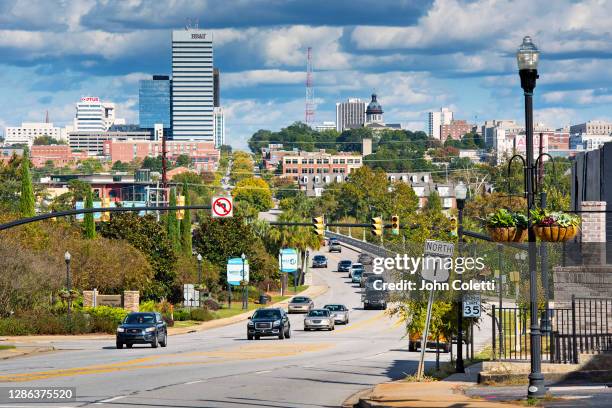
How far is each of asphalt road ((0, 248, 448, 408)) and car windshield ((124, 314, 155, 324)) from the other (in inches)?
44.1

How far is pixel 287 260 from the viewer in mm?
114688

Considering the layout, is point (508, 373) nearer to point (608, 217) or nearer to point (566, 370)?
point (566, 370)

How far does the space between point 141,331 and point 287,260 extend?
63927mm

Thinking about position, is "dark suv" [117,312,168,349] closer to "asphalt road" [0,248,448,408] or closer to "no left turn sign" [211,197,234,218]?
"asphalt road" [0,248,448,408]

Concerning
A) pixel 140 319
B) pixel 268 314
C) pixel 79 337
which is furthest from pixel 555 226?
pixel 79 337

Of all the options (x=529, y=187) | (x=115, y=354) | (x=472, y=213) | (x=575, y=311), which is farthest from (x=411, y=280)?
(x=472, y=213)

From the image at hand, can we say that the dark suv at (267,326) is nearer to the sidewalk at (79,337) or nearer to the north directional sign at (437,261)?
the sidewalk at (79,337)

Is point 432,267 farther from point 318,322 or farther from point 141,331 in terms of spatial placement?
point 318,322

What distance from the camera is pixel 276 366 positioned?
40125 millimetres

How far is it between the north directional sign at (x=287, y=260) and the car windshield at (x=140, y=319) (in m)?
61.5

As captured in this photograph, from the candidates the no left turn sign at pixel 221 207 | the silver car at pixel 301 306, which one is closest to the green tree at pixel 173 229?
the silver car at pixel 301 306

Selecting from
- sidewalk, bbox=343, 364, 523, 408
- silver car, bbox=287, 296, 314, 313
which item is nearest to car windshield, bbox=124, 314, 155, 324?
sidewalk, bbox=343, 364, 523, 408

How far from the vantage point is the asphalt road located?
2931 centimetres

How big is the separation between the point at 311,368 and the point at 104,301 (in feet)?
127
